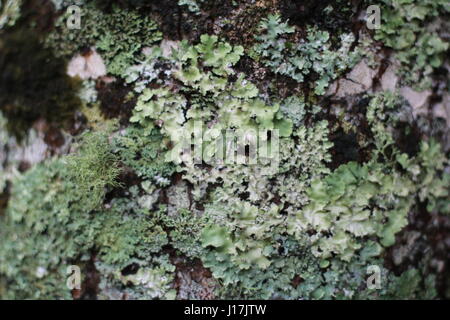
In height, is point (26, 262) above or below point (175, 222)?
below

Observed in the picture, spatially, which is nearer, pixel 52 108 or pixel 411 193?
pixel 411 193

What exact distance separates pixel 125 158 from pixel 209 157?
415 mm

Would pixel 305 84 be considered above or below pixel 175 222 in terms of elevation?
above

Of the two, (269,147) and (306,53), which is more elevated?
(306,53)

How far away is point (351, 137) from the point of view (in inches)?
80.0

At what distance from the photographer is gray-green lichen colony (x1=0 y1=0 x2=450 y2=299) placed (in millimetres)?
2006

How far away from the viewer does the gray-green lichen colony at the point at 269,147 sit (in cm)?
201

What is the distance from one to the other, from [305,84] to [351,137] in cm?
32

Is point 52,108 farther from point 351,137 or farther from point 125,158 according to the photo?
point 351,137

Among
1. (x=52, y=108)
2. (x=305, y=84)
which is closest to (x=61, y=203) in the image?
(x=52, y=108)

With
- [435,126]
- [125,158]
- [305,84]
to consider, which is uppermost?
[305,84]

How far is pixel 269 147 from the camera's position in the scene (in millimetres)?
2010
